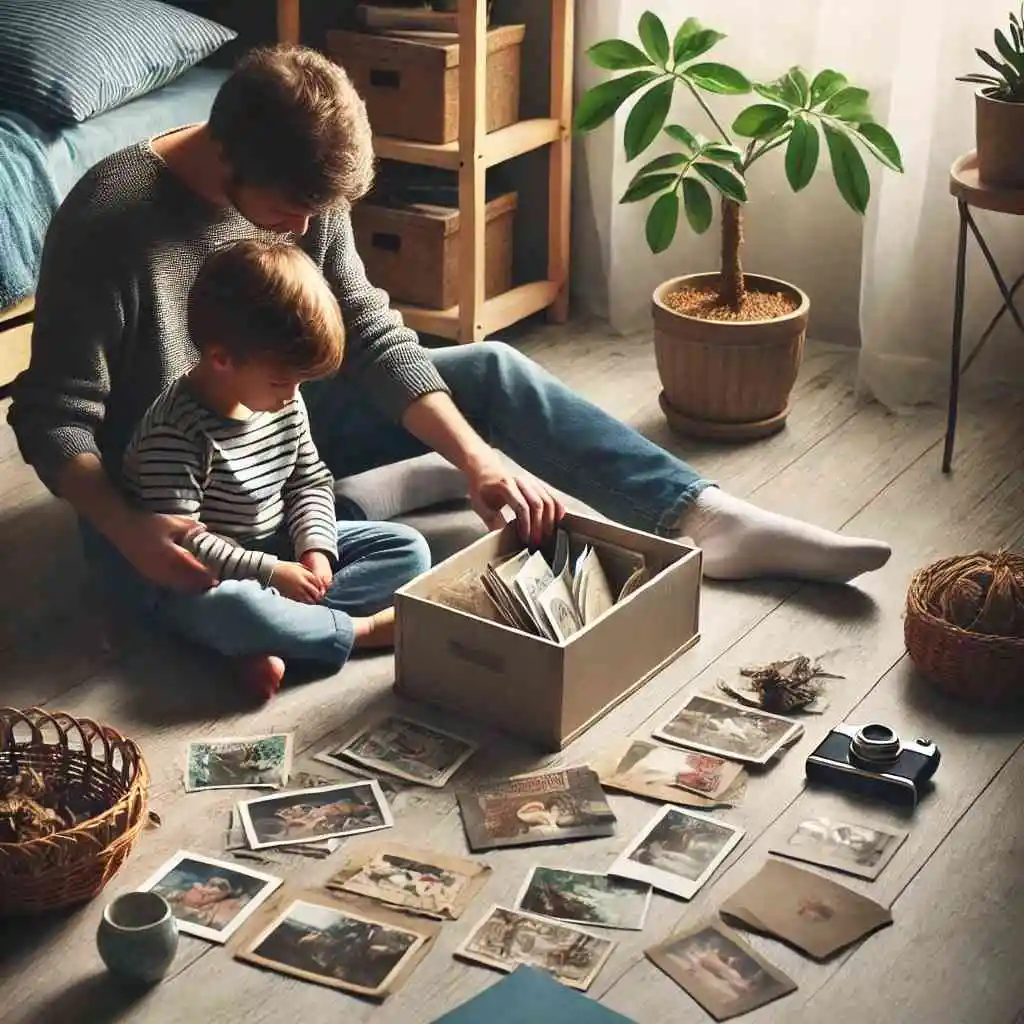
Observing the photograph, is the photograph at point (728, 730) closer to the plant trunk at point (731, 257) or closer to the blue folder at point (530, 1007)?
the blue folder at point (530, 1007)

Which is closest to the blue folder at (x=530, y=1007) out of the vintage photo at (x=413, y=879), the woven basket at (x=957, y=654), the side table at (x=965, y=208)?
the vintage photo at (x=413, y=879)

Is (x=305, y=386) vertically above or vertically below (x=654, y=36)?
below

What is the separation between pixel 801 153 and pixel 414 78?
2.61 ft

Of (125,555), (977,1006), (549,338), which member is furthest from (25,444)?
(549,338)

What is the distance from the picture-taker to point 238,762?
77.8 inches

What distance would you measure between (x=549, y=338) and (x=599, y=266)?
0.23 metres

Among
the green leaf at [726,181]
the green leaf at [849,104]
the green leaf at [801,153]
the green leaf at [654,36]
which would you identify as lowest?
the green leaf at [726,181]

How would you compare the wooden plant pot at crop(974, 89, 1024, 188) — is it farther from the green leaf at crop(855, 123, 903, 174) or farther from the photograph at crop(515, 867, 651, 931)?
the photograph at crop(515, 867, 651, 931)

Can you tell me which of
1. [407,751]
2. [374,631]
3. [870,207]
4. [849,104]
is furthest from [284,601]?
[870,207]

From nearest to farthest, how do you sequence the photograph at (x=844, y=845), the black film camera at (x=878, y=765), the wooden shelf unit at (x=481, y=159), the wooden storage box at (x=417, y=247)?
the photograph at (x=844, y=845), the black film camera at (x=878, y=765), the wooden shelf unit at (x=481, y=159), the wooden storage box at (x=417, y=247)

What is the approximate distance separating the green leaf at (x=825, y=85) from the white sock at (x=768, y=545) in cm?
88

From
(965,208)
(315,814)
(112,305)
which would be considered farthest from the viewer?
(965,208)

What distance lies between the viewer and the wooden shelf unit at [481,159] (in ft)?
10.4

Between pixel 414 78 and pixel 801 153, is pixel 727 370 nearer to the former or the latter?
pixel 801 153
